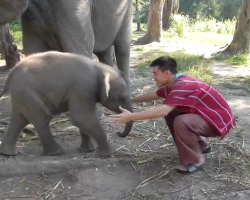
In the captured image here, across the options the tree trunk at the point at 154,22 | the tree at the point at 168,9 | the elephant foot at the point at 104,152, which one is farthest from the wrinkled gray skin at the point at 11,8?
the tree at the point at 168,9

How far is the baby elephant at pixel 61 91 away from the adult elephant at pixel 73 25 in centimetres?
103

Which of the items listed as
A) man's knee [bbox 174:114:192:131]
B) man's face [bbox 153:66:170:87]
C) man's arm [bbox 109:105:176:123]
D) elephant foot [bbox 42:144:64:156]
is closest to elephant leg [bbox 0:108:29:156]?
elephant foot [bbox 42:144:64:156]

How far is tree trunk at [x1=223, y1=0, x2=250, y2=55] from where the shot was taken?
463 inches

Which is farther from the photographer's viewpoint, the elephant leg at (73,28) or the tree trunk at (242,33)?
the tree trunk at (242,33)

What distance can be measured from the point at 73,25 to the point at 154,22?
38.4ft

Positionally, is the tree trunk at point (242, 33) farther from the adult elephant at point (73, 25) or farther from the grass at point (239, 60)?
the adult elephant at point (73, 25)

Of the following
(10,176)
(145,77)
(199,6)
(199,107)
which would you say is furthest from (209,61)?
(199,6)

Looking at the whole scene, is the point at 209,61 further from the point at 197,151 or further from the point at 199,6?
the point at 199,6

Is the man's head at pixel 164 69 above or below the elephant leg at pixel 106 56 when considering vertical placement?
Answer: above

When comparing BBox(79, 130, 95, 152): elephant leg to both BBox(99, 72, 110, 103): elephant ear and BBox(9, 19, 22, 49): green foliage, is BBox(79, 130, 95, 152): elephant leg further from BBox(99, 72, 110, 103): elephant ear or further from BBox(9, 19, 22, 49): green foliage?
BBox(9, 19, 22, 49): green foliage

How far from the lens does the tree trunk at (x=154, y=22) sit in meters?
16.2

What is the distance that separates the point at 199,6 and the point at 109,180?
163ft

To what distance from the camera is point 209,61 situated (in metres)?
11.4

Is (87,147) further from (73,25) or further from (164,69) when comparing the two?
(73,25)
